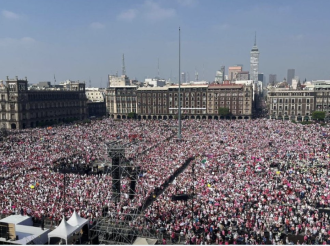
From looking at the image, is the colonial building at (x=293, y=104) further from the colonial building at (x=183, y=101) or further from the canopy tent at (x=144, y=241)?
the canopy tent at (x=144, y=241)

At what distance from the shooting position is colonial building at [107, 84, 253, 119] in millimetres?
103375

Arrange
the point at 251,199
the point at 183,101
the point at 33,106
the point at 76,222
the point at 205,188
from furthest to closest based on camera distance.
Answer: the point at 183,101
the point at 33,106
the point at 205,188
the point at 251,199
the point at 76,222

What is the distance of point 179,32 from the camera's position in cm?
5412

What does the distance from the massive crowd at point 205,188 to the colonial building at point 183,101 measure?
187ft

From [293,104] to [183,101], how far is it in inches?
1408

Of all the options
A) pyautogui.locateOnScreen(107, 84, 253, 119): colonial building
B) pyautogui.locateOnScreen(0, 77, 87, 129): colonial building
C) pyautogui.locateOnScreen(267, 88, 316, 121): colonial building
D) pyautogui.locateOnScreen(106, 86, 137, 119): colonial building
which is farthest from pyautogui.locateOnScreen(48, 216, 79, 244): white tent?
pyautogui.locateOnScreen(106, 86, 137, 119): colonial building

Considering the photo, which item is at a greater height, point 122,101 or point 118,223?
point 122,101

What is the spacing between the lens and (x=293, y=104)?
330ft

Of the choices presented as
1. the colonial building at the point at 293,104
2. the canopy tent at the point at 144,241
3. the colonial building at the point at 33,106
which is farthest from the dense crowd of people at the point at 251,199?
the colonial building at the point at 293,104

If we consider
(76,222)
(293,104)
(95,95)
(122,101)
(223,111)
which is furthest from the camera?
(95,95)

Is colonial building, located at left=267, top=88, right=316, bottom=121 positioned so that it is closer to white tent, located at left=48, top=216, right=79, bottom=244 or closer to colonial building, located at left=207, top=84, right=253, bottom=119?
colonial building, located at left=207, top=84, right=253, bottom=119

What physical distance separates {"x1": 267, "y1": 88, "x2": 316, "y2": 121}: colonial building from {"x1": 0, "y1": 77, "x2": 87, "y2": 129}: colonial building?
64.2 meters

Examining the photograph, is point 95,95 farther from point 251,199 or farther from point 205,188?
point 251,199

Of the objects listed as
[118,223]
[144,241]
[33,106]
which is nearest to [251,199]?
[144,241]
